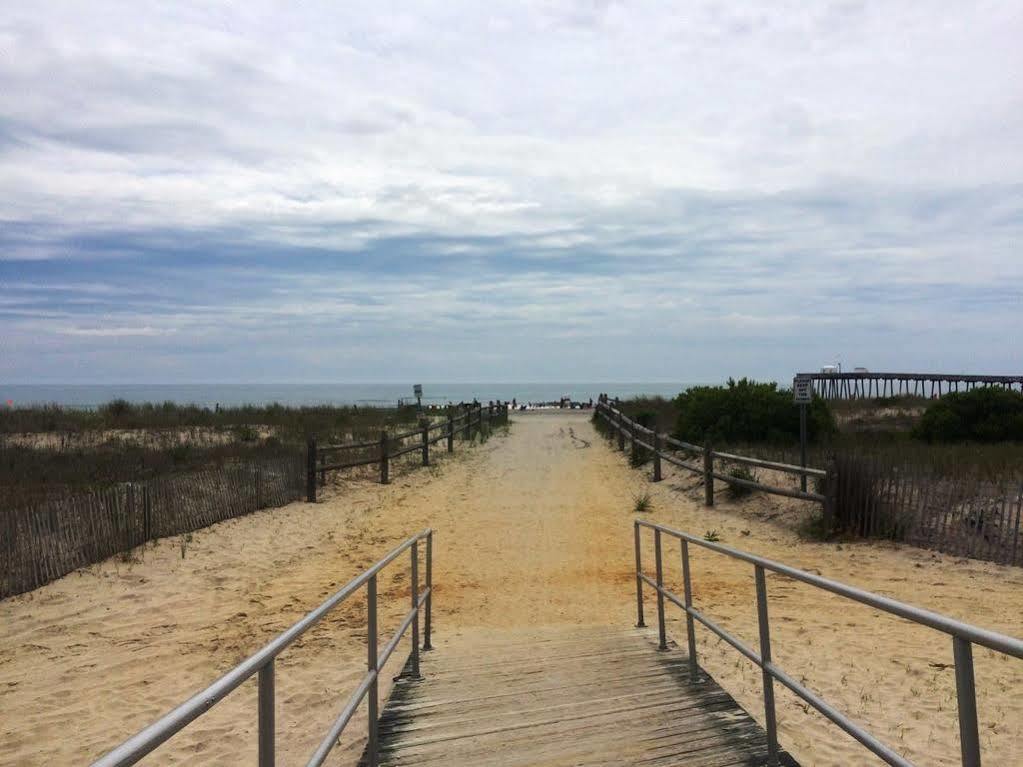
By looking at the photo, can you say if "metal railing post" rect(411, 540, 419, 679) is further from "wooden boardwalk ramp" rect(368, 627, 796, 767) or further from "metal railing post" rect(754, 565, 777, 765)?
"metal railing post" rect(754, 565, 777, 765)

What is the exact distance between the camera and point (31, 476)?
1443 centimetres

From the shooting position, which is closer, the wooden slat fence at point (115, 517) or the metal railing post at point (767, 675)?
the metal railing post at point (767, 675)

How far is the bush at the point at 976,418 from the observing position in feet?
58.2

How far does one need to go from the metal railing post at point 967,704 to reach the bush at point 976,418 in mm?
17624

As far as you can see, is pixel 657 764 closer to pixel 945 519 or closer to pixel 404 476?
pixel 945 519

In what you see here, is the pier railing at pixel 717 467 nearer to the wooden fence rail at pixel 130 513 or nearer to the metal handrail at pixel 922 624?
the wooden fence rail at pixel 130 513

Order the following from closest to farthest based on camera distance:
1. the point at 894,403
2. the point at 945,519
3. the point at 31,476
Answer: the point at 945,519
the point at 31,476
the point at 894,403

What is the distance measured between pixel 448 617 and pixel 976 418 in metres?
14.9

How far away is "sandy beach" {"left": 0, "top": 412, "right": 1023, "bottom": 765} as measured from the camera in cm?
534

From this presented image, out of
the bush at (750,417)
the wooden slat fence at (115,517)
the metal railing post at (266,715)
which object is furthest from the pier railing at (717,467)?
the metal railing post at (266,715)

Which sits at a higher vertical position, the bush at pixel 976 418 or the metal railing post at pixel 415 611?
the bush at pixel 976 418

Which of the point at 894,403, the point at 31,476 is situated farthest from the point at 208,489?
the point at 894,403

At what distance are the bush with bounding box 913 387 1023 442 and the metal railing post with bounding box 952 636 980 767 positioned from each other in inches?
694

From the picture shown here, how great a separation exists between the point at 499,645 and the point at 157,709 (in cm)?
262
